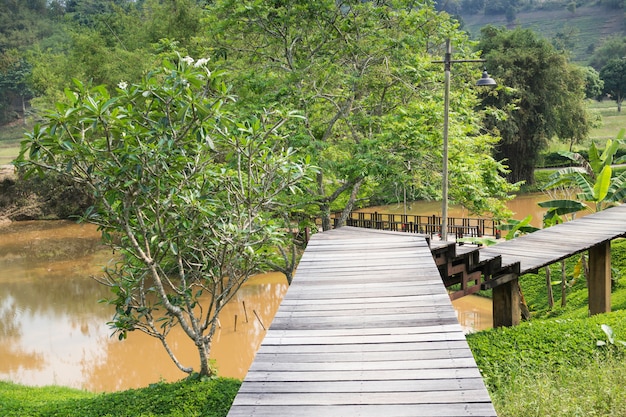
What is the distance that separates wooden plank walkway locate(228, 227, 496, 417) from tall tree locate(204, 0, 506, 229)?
197 inches

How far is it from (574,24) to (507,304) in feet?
269

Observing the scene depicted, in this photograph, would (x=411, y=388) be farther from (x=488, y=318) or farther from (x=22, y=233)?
(x=22, y=233)

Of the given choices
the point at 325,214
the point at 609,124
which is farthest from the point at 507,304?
the point at 609,124

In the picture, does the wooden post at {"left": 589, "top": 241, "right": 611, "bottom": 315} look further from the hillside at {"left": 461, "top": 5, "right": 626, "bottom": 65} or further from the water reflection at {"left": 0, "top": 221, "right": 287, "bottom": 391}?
the hillside at {"left": 461, "top": 5, "right": 626, "bottom": 65}

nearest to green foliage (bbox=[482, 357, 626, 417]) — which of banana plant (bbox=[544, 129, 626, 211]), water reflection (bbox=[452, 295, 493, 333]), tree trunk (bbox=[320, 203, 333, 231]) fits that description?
banana plant (bbox=[544, 129, 626, 211])

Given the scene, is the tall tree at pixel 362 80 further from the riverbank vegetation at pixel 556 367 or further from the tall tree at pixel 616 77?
the tall tree at pixel 616 77

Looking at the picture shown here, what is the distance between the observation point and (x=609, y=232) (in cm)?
899

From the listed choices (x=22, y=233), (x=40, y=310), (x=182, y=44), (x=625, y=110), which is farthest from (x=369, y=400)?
(x=625, y=110)

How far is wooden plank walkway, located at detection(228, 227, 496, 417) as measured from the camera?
331 centimetres

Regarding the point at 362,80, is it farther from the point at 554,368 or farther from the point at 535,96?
the point at 535,96

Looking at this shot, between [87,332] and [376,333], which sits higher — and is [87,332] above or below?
below

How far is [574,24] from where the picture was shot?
79125 mm

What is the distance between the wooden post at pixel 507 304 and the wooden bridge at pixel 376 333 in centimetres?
1

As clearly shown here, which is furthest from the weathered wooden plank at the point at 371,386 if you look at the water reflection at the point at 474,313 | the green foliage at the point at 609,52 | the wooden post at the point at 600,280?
the green foliage at the point at 609,52
